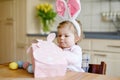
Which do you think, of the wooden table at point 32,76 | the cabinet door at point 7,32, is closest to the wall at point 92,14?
the cabinet door at point 7,32

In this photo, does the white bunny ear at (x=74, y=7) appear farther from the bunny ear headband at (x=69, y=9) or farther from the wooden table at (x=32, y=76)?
the wooden table at (x=32, y=76)

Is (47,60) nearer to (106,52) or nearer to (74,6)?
(74,6)

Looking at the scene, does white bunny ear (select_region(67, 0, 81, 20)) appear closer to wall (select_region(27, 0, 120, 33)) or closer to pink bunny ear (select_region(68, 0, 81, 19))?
pink bunny ear (select_region(68, 0, 81, 19))

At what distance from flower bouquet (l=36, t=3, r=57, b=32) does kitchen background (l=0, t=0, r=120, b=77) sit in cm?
18

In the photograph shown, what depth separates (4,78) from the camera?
0.91 meters

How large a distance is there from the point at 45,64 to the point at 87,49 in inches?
75.0

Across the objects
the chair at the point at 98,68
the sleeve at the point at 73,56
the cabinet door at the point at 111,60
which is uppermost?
the sleeve at the point at 73,56

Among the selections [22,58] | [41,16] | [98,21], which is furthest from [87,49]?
[22,58]

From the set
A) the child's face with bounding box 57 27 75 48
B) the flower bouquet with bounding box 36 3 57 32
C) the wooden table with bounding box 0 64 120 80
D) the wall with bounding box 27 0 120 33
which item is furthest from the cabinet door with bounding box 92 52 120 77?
the wooden table with bounding box 0 64 120 80

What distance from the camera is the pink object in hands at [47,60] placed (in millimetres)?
920

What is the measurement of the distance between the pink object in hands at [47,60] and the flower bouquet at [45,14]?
2314 mm

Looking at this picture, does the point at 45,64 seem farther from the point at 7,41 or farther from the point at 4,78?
the point at 7,41

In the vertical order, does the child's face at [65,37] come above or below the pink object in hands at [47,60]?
above

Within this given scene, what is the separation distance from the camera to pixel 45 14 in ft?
10.7
